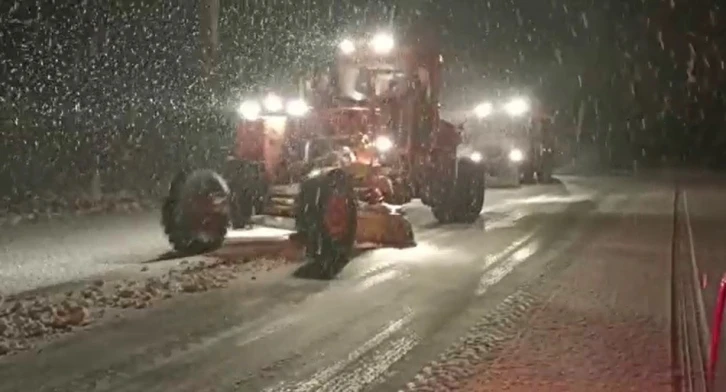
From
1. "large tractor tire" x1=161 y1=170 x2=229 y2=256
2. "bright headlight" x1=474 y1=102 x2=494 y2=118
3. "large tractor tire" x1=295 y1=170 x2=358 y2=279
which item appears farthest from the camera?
"bright headlight" x1=474 y1=102 x2=494 y2=118

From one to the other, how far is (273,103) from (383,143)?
1.97 m

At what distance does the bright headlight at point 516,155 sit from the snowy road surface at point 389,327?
2031cm

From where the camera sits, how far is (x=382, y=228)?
48.5 ft

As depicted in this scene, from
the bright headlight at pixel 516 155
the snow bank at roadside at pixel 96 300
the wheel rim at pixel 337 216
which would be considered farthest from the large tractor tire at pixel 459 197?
the bright headlight at pixel 516 155

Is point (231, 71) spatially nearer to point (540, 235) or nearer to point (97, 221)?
point (97, 221)

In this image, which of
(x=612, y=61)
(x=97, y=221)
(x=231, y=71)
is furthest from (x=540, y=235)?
(x=612, y=61)

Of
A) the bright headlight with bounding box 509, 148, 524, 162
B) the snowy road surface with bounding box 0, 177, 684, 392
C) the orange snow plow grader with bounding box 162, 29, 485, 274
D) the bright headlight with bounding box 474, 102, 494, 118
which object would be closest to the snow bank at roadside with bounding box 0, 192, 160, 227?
the snowy road surface with bounding box 0, 177, 684, 392

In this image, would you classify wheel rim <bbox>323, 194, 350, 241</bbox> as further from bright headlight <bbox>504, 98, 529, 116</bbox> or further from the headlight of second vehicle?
bright headlight <bbox>504, 98, 529, 116</bbox>

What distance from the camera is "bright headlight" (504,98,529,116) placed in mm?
37844

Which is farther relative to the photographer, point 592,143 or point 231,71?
point 592,143

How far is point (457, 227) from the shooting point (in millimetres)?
18547

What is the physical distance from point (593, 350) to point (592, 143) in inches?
2675

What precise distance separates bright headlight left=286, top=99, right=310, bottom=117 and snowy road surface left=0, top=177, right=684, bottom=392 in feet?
9.98

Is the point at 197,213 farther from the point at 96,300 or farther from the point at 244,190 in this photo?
the point at 96,300
